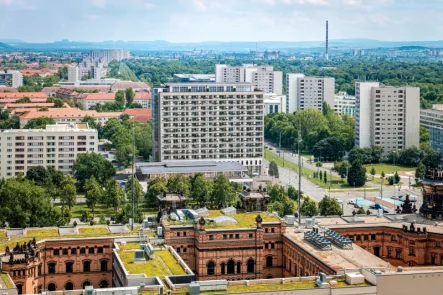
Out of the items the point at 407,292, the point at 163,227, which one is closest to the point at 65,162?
the point at 163,227

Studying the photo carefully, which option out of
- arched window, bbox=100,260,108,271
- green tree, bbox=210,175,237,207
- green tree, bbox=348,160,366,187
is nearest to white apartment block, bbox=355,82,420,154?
green tree, bbox=348,160,366,187

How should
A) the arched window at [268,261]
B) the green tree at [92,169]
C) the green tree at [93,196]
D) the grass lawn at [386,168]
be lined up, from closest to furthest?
the arched window at [268,261] → the green tree at [93,196] → the green tree at [92,169] → the grass lawn at [386,168]

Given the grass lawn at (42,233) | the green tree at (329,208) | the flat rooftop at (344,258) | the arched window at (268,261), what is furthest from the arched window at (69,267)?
the green tree at (329,208)

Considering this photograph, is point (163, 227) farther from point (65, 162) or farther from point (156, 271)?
point (65, 162)

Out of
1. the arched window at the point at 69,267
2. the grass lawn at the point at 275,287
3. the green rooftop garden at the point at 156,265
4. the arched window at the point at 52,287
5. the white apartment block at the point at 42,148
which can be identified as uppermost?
the white apartment block at the point at 42,148

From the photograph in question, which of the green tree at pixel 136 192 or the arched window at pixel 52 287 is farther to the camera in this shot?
the green tree at pixel 136 192

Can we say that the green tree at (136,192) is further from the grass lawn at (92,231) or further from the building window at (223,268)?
the building window at (223,268)
